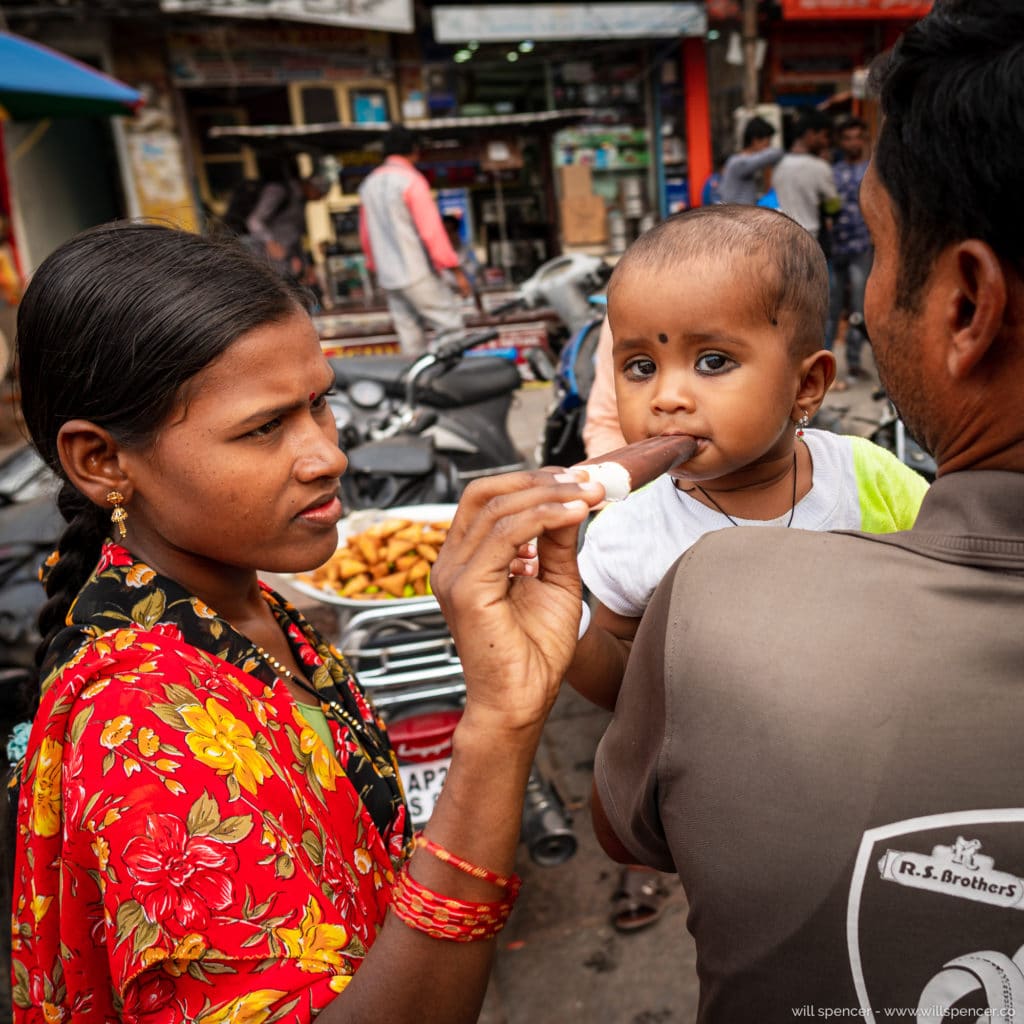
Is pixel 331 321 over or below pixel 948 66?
below

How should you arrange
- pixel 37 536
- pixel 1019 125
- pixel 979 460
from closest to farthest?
pixel 1019 125, pixel 979 460, pixel 37 536

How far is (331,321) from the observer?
1070 centimetres

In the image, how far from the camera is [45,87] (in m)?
5.75

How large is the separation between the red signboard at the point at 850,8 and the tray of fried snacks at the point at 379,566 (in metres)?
11.1

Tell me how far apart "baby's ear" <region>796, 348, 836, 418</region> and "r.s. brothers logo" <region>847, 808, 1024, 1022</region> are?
38.1 inches

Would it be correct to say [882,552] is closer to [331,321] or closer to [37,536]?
[37,536]

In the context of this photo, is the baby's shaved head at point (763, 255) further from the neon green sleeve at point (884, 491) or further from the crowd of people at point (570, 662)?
the neon green sleeve at point (884, 491)

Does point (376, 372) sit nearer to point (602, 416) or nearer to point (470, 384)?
point (470, 384)

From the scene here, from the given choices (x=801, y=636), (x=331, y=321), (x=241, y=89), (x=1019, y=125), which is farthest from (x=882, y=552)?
(x=241, y=89)

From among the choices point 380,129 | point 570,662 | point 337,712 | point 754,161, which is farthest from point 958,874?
point 380,129

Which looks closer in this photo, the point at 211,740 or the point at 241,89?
the point at 211,740

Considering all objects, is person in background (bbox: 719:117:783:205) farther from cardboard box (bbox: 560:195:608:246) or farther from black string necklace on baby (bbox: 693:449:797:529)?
black string necklace on baby (bbox: 693:449:797:529)

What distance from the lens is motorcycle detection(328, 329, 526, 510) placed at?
3.71 meters

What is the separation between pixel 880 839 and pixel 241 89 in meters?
12.3
